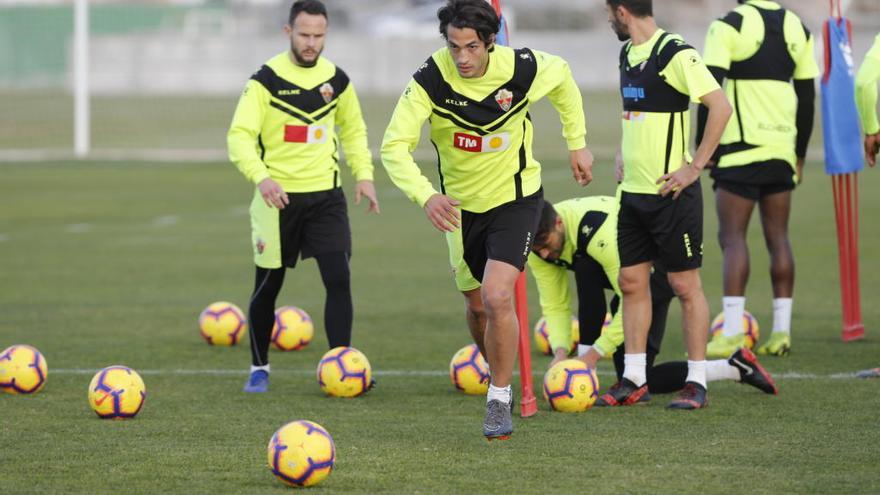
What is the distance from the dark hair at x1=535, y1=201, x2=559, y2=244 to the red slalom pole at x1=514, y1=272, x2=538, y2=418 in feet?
1.97

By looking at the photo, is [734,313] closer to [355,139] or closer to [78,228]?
[355,139]

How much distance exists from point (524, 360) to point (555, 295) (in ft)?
4.09

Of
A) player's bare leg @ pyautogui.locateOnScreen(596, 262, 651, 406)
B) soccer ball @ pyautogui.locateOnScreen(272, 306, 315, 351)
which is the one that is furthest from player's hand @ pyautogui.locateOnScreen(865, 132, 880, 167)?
soccer ball @ pyautogui.locateOnScreen(272, 306, 315, 351)

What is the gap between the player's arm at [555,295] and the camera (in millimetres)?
9219

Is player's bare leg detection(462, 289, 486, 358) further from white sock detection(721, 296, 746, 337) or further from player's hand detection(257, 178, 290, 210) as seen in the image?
white sock detection(721, 296, 746, 337)

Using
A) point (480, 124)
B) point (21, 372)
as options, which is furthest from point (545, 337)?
point (21, 372)

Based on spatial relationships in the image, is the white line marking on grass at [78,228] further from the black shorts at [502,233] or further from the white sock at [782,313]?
the black shorts at [502,233]

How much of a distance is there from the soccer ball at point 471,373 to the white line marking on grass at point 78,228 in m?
11.3

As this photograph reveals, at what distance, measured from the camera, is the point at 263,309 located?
9.22 m

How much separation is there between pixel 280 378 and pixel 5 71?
1625 inches

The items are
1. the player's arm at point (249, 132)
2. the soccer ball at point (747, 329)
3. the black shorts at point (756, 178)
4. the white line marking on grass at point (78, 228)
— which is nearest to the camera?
the player's arm at point (249, 132)

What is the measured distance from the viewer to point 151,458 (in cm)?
684

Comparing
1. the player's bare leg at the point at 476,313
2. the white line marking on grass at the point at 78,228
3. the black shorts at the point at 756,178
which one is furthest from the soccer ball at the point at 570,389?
the white line marking on grass at the point at 78,228

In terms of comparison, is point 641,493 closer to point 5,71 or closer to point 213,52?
point 213,52
